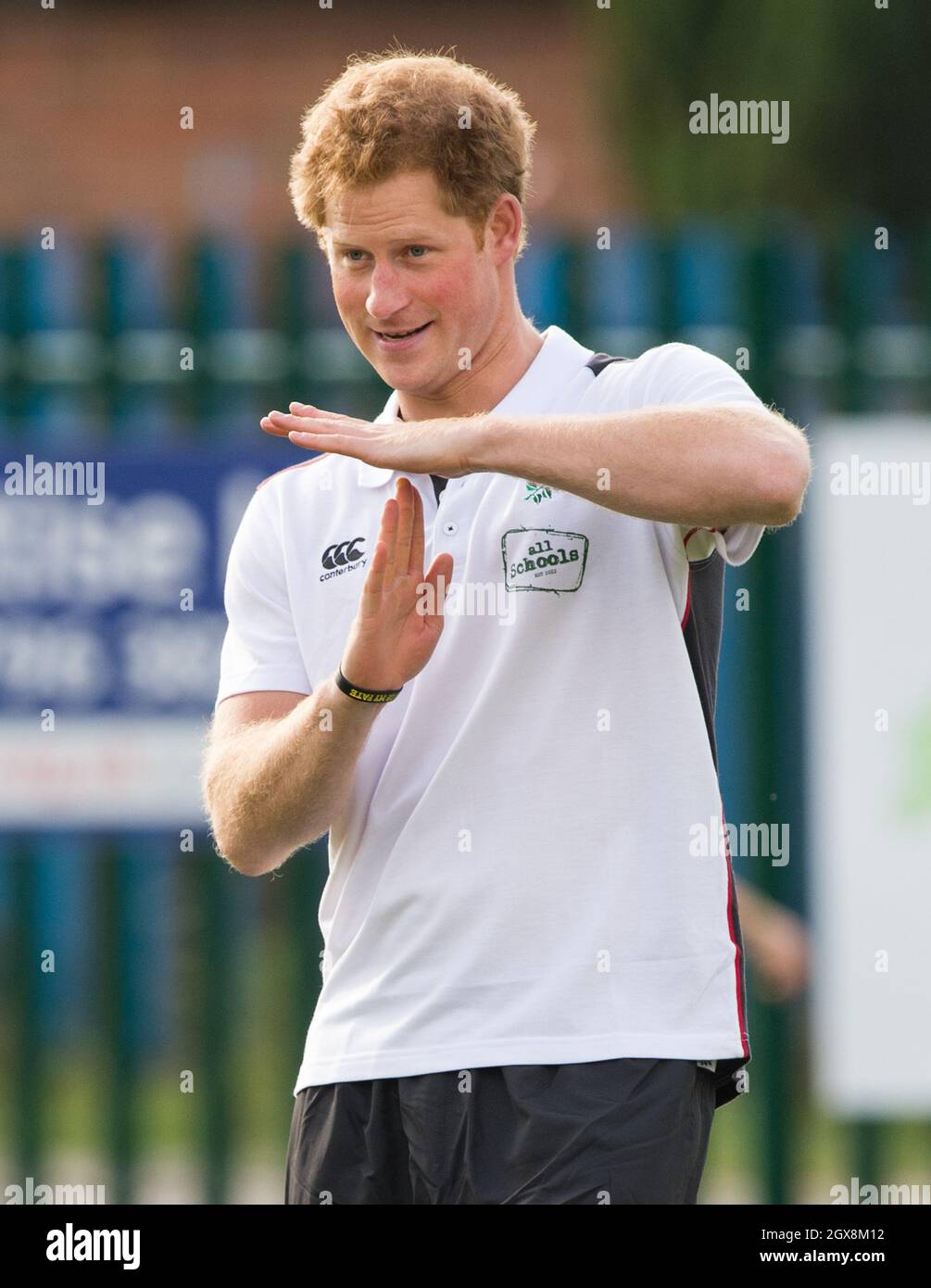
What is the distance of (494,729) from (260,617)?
0.46m

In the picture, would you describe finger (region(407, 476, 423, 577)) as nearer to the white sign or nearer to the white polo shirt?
the white polo shirt

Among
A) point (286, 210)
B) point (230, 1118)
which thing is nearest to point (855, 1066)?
point (230, 1118)

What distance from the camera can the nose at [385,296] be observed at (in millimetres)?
2443

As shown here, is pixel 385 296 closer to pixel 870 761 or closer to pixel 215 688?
pixel 215 688

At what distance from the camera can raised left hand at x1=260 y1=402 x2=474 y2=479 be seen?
223 cm

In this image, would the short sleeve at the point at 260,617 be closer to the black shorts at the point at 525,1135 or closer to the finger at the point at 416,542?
the finger at the point at 416,542

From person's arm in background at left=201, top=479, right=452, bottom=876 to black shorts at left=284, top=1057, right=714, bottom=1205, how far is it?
37cm

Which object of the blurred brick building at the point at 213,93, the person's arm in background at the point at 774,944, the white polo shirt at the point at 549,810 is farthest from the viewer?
the blurred brick building at the point at 213,93

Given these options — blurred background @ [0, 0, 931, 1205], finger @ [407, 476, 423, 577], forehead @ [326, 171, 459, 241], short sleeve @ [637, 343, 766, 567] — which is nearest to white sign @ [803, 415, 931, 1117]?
blurred background @ [0, 0, 931, 1205]

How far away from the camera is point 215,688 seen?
5.01 metres

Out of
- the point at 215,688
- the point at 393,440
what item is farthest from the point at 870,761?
the point at 393,440

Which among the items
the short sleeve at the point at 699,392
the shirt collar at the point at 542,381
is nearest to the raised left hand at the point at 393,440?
the shirt collar at the point at 542,381

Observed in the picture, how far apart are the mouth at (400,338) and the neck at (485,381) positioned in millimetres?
100
